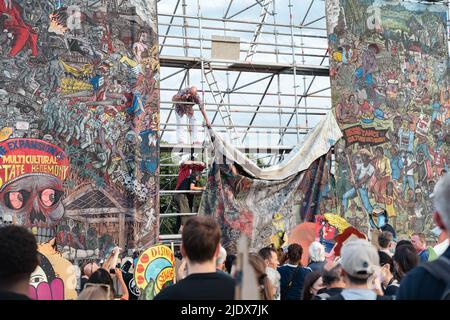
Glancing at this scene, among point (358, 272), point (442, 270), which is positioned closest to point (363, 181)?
point (358, 272)

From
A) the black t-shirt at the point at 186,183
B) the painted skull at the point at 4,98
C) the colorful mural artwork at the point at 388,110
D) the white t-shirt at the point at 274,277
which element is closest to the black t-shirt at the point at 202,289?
the white t-shirt at the point at 274,277

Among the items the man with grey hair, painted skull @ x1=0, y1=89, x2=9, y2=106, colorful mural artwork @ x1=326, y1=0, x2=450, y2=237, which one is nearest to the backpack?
the man with grey hair

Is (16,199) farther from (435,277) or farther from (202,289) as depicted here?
(435,277)

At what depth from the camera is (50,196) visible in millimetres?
9000

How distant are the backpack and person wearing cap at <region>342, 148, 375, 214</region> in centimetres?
911

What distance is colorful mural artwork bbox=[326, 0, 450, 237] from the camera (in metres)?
11.7

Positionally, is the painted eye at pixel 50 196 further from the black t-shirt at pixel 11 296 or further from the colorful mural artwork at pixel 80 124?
the black t-shirt at pixel 11 296

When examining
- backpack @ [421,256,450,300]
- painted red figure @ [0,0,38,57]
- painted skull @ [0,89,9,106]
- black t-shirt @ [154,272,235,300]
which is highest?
painted red figure @ [0,0,38,57]

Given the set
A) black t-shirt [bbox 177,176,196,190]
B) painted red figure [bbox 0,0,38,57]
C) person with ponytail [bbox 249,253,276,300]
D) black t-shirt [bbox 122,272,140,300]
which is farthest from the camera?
black t-shirt [bbox 177,176,196,190]

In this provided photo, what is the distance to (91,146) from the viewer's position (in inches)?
367

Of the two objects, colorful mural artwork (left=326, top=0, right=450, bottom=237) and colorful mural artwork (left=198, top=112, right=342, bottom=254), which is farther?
colorful mural artwork (left=326, top=0, right=450, bottom=237)

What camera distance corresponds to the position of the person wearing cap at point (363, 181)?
11570 mm

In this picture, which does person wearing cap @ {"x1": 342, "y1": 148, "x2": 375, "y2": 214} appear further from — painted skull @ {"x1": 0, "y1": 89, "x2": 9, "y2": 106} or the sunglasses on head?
painted skull @ {"x1": 0, "y1": 89, "x2": 9, "y2": 106}

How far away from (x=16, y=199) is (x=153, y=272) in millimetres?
2800
